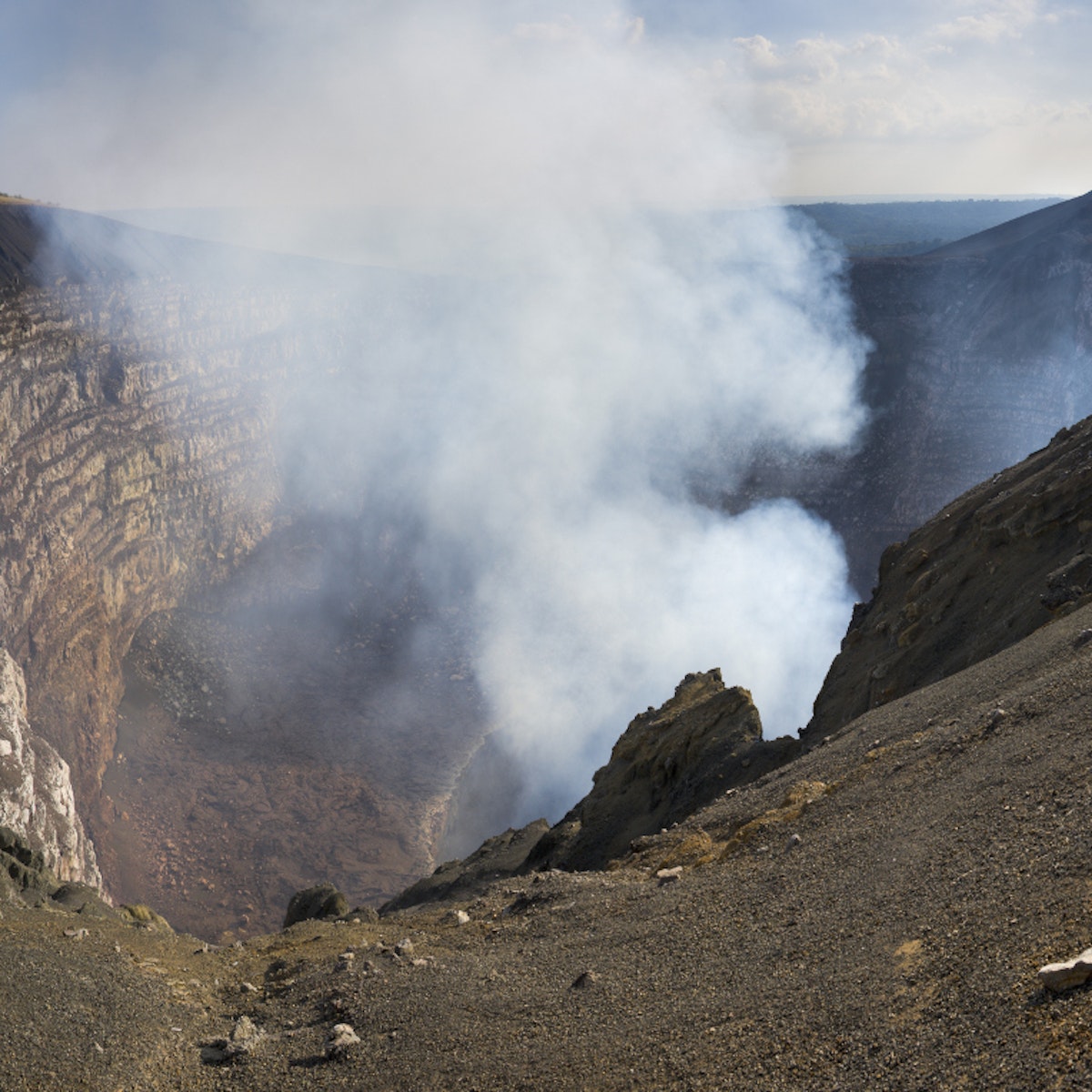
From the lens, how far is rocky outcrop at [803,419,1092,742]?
19.2 m

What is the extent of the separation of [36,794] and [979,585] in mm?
31298

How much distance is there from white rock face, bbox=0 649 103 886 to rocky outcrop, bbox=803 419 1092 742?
2583 centimetres

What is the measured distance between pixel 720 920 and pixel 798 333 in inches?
2799

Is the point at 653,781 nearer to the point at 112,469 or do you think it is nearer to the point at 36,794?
the point at 36,794

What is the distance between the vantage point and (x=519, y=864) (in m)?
26.0

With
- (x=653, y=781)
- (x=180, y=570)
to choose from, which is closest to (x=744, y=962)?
(x=653, y=781)

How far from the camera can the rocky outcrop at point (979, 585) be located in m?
19.2

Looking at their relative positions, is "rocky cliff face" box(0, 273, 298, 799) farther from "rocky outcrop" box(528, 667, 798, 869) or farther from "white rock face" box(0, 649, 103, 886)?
"rocky outcrop" box(528, 667, 798, 869)

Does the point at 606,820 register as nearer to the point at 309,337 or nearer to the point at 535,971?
the point at 535,971

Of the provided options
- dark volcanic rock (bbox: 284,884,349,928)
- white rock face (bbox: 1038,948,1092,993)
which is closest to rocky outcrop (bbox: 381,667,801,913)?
dark volcanic rock (bbox: 284,884,349,928)

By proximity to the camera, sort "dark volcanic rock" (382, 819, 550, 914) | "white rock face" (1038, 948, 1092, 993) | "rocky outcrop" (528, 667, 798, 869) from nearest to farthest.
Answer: "white rock face" (1038, 948, 1092, 993), "rocky outcrop" (528, 667, 798, 869), "dark volcanic rock" (382, 819, 550, 914)

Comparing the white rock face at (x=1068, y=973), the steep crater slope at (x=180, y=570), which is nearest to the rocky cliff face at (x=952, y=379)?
the steep crater slope at (x=180, y=570)

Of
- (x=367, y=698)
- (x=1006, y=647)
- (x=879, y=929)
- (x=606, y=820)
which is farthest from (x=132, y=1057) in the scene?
(x=367, y=698)

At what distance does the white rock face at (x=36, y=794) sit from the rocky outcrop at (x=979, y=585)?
25827mm
